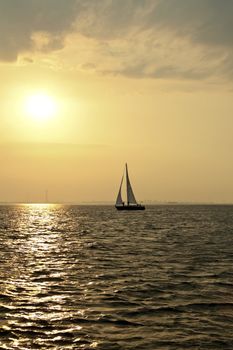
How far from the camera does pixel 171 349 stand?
13922 mm

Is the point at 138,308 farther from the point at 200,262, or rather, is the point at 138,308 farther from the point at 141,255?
the point at 141,255

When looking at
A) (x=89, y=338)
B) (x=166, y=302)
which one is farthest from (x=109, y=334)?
(x=166, y=302)

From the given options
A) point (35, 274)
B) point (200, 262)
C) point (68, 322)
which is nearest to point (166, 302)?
point (68, 322)

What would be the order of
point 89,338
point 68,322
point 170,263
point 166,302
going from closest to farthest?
point 89,338, point 68,322, point 166,302, point 170,263

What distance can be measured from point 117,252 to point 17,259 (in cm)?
961

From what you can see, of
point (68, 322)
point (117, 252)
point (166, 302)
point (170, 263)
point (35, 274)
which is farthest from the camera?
point (117, 252)

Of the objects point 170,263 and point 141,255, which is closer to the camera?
point 170,263

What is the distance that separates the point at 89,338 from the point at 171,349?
2.93 m

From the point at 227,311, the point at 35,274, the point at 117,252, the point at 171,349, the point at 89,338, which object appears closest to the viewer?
the point at 171,349

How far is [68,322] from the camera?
1678 centimetres

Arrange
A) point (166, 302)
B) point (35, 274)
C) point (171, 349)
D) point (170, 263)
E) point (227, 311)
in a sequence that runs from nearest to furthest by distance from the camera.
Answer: point (171, 349) < point (227, 311) < point (166, 302) < point (35, 274) < point (170, 263)

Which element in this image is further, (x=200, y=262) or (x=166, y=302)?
(x=200, y=262)

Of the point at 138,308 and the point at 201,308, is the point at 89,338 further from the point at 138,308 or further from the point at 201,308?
the point at 201,308

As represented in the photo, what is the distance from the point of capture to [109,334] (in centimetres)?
1538
